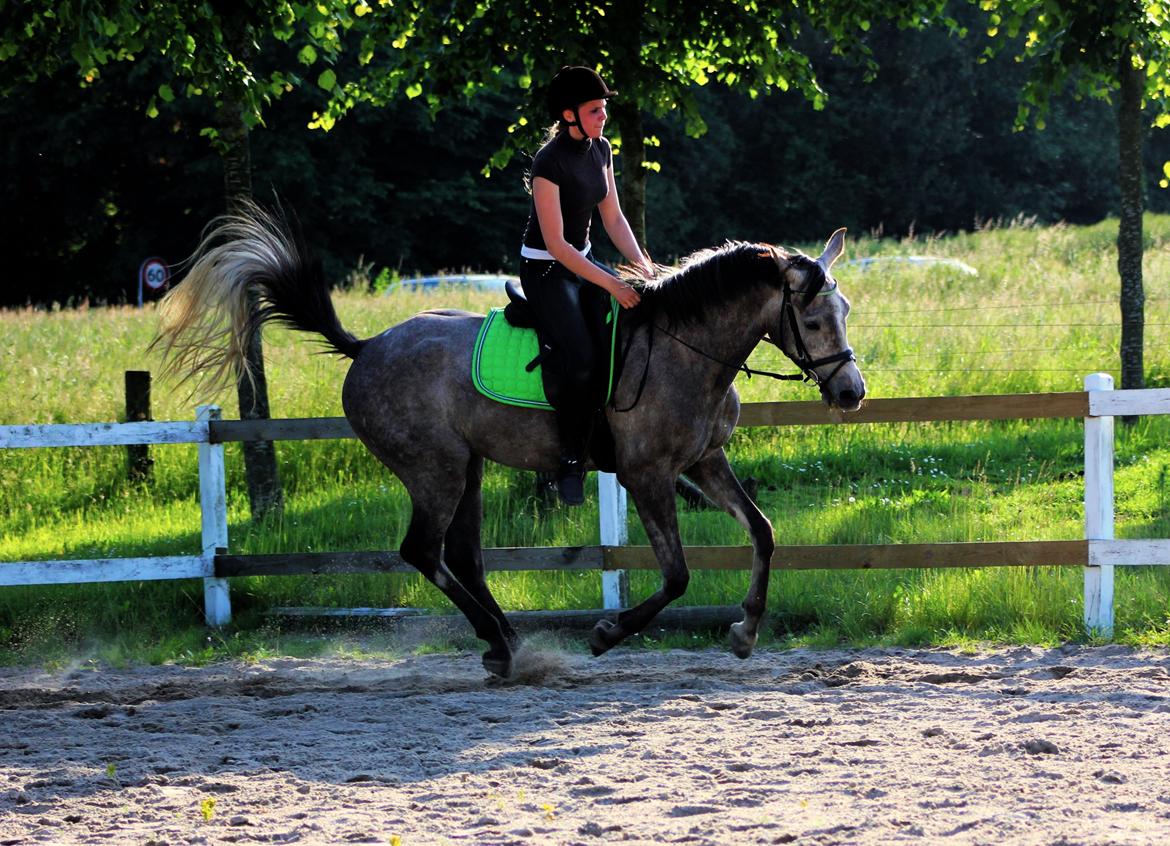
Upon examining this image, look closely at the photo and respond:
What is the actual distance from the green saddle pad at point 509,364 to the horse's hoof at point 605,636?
3.75 feet

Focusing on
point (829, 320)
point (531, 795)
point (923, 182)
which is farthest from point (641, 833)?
point (923, 182)

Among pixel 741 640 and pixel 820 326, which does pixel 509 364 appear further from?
pixel 741 640

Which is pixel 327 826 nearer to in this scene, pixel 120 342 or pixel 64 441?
pixel 64 441

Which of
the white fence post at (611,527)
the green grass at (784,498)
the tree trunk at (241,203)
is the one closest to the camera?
the green grass at (784,498)

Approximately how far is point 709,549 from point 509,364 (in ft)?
6.41

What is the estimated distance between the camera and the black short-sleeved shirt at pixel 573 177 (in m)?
6.75

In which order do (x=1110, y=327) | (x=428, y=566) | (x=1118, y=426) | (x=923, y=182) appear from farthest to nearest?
(x=923, y=182), (x=1110, y=327), (x=1118, y=426), (x=428, y=566)

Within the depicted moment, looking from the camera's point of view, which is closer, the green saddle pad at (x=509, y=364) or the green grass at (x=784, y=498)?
the green saddle pad at (x=509, y=364)

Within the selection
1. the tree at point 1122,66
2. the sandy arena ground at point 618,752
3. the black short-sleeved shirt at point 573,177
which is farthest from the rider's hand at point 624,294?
the tree at point 1122,66

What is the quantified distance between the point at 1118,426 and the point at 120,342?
40.3 ft

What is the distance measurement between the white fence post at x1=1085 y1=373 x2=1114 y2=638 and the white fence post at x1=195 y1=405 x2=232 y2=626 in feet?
17.9

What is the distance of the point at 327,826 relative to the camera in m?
4.63

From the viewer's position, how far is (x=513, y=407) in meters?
7.10

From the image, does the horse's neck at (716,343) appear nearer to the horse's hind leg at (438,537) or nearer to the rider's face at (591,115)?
the rider's face at (591,115)
